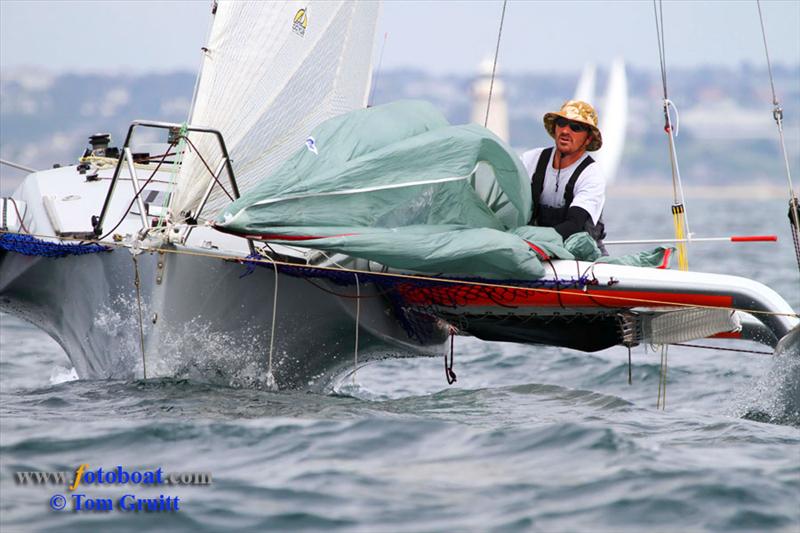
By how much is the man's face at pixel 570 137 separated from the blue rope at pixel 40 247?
2353 millimetres

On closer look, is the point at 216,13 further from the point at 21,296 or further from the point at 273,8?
the point at 21,296

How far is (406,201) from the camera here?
624cm

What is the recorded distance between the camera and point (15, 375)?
880cm

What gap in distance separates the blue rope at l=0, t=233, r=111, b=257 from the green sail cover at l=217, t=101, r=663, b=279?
2.58 ft

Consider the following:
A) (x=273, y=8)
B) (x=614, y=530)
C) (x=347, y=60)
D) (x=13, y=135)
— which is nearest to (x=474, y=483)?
(x=614, y=530)

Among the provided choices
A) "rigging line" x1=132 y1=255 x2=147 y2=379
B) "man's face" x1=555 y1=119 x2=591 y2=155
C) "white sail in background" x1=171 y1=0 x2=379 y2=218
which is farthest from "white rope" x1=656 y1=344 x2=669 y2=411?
"rigging line" x1=132 y1=255 x2=147 y2=379

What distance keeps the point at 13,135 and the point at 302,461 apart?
292ft

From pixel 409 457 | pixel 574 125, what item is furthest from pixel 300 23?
pixel 409 457

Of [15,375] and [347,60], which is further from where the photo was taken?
[15,375]

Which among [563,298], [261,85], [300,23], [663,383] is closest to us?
[563,298]

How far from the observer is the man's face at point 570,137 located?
275 inches

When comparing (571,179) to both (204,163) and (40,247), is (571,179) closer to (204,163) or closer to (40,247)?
(204,163)

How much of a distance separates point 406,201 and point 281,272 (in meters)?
0.68

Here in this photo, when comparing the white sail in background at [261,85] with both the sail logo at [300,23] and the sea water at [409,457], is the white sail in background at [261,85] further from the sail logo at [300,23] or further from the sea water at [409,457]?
the sea water at [409,457]
